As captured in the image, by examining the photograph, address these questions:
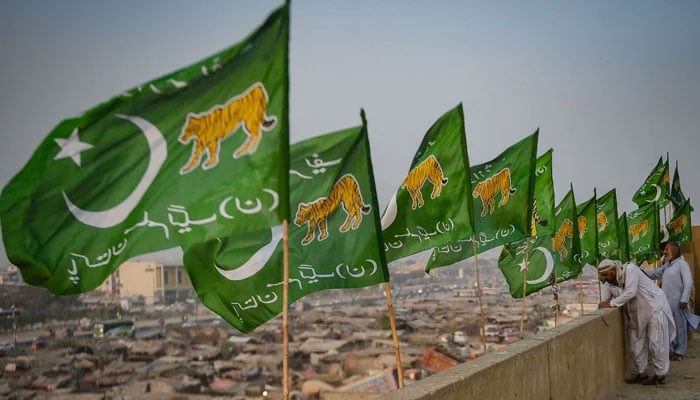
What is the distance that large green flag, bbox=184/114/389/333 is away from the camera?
6902 millimetres

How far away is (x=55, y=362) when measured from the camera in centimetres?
3912

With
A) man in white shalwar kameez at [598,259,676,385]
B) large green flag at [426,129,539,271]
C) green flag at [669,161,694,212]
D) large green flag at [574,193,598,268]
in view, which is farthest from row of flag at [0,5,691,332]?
green flag at [669,161,694,212]

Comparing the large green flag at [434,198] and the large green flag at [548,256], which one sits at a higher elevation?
the large green flag at [434,198]

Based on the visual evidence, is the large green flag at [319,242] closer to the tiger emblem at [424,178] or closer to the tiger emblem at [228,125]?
the tiger emblem at [228,125]

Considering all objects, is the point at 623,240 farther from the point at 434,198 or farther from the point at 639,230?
the point at 434,198

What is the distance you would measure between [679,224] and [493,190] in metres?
9.20

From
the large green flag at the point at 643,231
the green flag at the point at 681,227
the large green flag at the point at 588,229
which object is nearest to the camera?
the large green flag at the point at 588,229

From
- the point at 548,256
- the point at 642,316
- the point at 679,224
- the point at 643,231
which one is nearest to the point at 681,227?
the point at 679,224

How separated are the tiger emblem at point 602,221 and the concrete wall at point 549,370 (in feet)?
18.6

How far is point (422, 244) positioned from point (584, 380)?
197 cm

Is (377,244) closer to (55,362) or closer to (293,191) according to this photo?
(293,191)

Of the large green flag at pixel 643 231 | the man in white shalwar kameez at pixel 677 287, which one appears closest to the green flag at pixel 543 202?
the man in white shalwar kameez at pixel 677 287

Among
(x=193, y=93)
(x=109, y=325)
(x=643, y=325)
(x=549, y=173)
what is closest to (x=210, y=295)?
(x=193, y=93)

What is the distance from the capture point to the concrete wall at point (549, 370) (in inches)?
185
